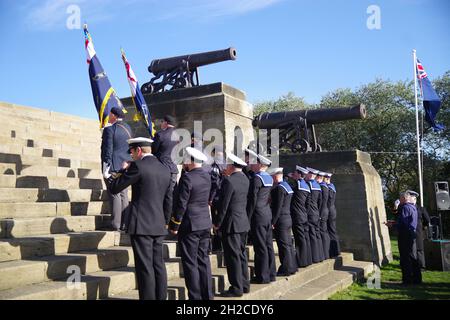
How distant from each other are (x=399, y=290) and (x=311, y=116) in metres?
5.97

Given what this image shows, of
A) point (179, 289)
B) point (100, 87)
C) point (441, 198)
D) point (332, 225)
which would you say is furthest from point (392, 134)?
point (179, 289)

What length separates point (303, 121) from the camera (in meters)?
12.8

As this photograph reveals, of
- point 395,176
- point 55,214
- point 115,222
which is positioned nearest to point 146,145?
point 115,222

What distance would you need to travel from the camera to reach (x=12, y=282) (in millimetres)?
4438

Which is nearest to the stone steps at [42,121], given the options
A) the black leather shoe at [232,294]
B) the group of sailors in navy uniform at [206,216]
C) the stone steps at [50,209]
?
the stone steps at [50,209]

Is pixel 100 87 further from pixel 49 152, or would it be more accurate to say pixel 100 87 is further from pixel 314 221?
pixel 314 221

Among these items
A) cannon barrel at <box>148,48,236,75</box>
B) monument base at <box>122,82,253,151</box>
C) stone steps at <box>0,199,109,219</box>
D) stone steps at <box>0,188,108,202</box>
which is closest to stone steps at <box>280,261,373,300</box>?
stone steps at <box>0,199,109,219</box>

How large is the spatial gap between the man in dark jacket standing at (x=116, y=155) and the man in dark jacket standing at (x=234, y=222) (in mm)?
1570

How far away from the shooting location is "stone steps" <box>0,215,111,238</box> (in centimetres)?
555

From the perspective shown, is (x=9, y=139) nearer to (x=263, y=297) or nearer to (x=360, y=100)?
(x=263, y=297)

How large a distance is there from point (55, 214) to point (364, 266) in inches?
270

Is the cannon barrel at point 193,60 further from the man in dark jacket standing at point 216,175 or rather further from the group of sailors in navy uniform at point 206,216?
the man in dark jacket standing at point 216,175

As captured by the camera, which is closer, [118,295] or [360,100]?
[118,295]

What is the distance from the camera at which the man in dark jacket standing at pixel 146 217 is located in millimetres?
4531
